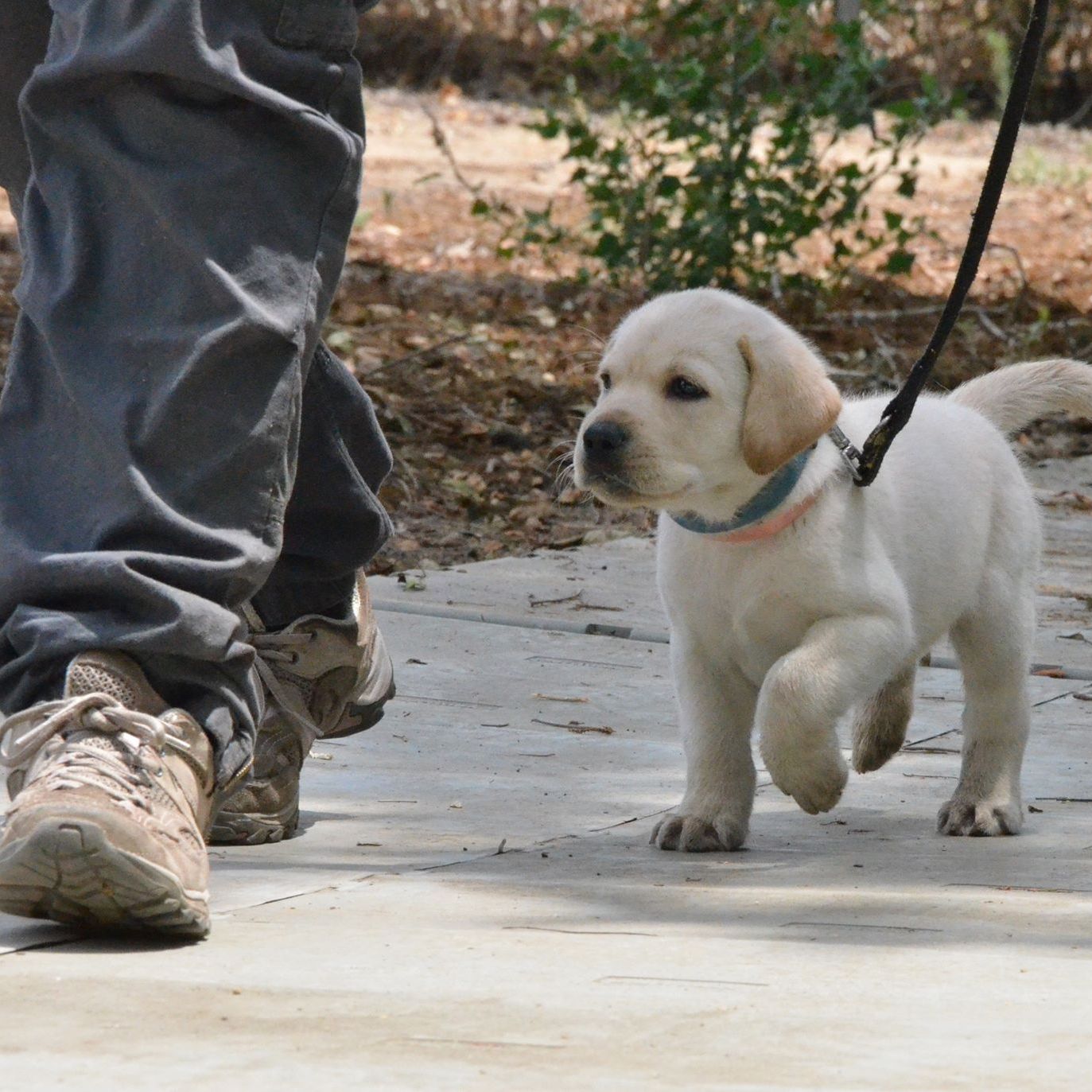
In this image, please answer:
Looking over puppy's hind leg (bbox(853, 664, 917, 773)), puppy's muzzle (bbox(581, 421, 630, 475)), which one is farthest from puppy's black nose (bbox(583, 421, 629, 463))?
puppy's hind leg (bbox(853, 664, 917, 773))

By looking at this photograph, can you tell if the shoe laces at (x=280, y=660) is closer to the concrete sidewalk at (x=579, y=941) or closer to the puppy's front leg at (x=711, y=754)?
the concrete sidewalk at (x=579, y=941)

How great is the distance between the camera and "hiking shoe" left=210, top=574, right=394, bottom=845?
114 inches

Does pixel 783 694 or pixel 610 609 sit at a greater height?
pixel 783 694

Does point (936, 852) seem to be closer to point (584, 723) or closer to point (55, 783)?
point (584, 723)

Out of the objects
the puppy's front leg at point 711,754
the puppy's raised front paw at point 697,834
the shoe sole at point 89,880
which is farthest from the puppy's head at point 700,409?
the shoe sole at point 89,880

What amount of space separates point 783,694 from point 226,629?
92cm

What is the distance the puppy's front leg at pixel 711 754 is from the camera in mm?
3037

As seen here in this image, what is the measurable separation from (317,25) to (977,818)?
4.94ft

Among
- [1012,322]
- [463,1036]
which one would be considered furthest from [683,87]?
[463,1036]

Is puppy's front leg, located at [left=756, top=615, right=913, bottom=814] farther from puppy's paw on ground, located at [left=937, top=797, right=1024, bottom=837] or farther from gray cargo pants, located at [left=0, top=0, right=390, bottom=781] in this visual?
gray cargo pants, located at [left=0, top=0, right=390, bottom=781]

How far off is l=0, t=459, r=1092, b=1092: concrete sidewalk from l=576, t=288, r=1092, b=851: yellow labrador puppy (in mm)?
123

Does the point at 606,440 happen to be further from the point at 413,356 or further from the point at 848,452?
the point at 413,356

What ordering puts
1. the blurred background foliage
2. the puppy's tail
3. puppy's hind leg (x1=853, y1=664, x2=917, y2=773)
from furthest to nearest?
1. the blurred background foliage
2. the puppy's tail
3. puppy's hind leg (x1=853, y1=664, x2=917, y2=773)

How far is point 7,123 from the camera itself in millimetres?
2904
